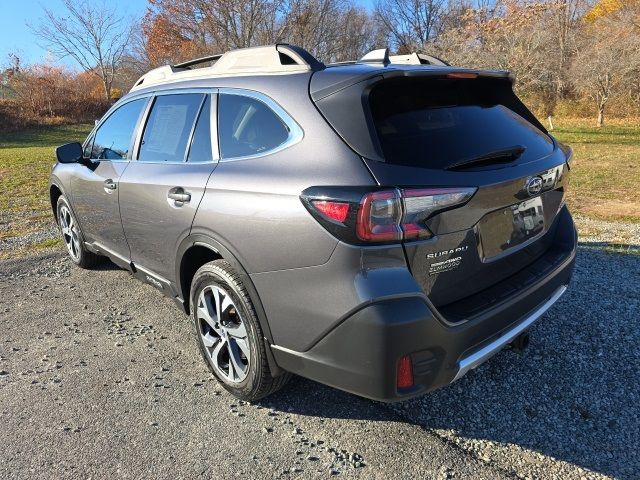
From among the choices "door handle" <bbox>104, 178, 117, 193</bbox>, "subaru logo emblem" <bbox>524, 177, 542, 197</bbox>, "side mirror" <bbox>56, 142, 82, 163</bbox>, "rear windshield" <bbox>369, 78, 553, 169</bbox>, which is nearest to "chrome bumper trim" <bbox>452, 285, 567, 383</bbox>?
"subaru logo emblem" <bbox>524, 177, 542, 197</bbox>

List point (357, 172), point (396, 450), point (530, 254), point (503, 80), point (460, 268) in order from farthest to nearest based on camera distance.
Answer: point (503, 80) → point (530, 254) → point (396, 450) → point (460, 268) → point (357, 172)

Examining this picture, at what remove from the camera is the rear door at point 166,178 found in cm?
295

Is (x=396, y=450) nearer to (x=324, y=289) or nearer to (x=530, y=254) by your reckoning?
(x=324, y=289)

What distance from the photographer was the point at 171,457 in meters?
2.42

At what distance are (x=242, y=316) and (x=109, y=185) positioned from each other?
197 cm

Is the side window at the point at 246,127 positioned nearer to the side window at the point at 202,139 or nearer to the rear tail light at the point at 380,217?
the side window at the point at 202,139

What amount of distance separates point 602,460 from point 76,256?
4968mm

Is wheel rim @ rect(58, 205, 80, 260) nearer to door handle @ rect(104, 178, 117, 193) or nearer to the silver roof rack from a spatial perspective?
door handle @ rect(104, 178, 117, 193)

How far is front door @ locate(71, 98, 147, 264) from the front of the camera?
152 inches

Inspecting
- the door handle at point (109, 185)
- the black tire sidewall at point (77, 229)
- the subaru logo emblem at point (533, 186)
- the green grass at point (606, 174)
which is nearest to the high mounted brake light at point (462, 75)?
the subaru logo emblem at point (533, 186)

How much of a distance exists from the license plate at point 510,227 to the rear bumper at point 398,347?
263 millimetres

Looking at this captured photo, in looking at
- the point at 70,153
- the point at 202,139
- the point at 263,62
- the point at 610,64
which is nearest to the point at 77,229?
the point at 70,153

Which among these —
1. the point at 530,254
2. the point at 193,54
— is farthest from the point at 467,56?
the point at 530,254

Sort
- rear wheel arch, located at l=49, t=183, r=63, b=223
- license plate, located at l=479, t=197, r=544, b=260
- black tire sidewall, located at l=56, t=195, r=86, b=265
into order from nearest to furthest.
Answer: license plate, located at l=479, t=197, r=544, b=260
black tire sidewall, located at l=56, t=195, r=86, b=265
rear wheel arch, located at l=49, t=183, r=63, b=223
